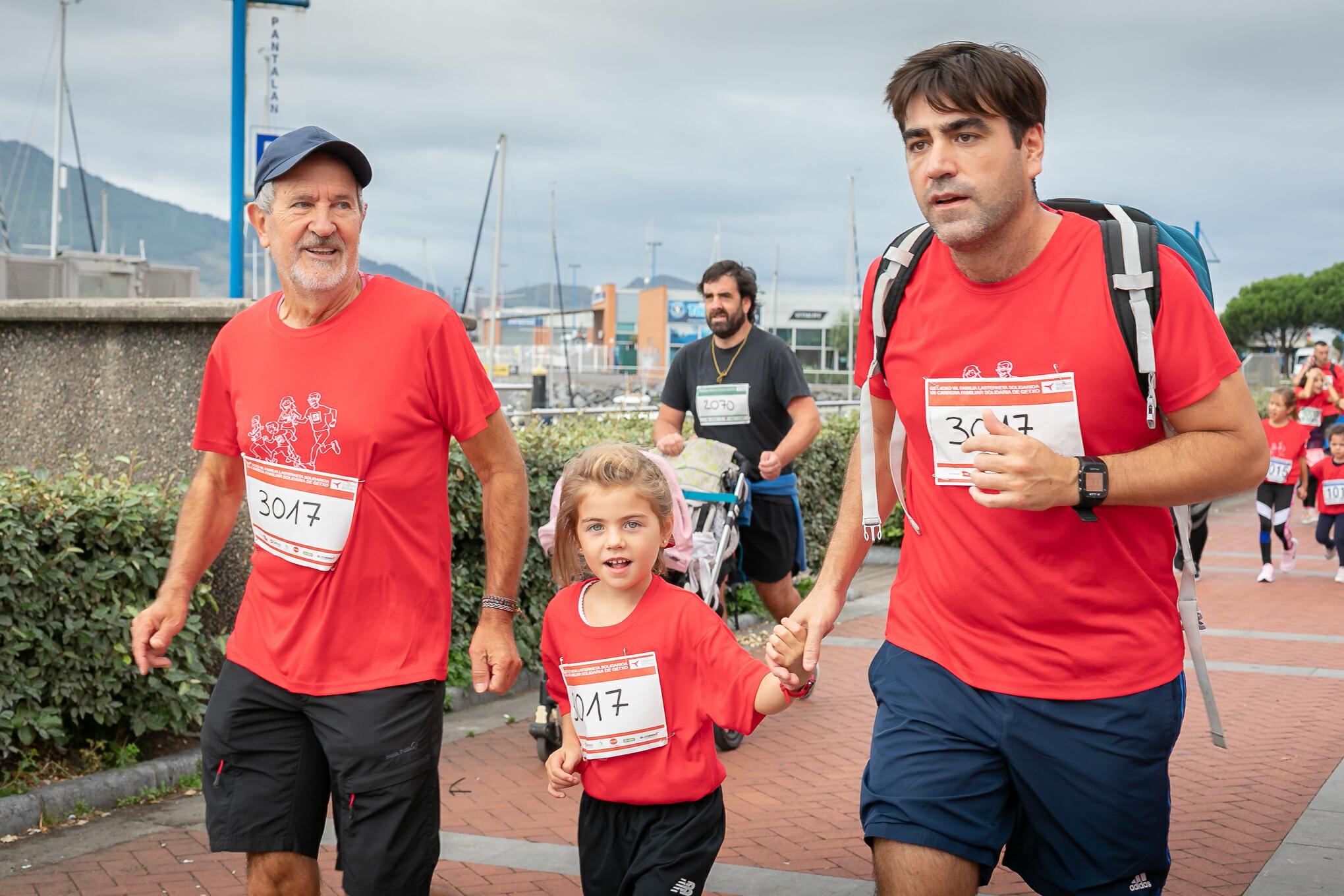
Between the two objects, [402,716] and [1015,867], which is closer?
[1015,867]

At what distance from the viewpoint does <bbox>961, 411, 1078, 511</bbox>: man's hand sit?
2.58 metres

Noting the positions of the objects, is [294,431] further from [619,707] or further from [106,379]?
[106,379]

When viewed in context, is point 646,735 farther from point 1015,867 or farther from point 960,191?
point 960,191

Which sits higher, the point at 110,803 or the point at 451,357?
the point at 451,357

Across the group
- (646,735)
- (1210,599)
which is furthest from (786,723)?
(1210,599)

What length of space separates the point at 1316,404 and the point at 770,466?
1069 cm

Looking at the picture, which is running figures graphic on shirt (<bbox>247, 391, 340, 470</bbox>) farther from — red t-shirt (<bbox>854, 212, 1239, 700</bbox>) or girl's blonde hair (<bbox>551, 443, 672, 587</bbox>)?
red t-shirt (<bbox>854, 212, 1239, 700</bbox>)

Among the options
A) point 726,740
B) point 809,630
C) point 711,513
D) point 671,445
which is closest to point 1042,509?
point 809,630

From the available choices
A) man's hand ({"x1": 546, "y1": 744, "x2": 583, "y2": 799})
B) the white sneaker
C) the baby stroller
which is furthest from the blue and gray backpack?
the white sneaker

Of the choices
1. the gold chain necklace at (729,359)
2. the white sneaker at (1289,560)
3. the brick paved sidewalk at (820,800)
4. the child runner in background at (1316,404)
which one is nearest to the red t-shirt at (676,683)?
the brick paved sidewalk at (820,800)

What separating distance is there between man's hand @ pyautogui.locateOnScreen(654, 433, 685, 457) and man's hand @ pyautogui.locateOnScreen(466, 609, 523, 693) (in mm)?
3251

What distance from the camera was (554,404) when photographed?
36.9 m

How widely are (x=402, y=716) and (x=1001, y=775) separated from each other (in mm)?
1437

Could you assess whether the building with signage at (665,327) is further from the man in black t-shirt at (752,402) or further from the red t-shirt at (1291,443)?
the man in black t-shirt at (752,402)
